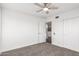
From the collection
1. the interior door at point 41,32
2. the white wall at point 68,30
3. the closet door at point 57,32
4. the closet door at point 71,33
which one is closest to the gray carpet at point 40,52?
the closet door at point 71,33

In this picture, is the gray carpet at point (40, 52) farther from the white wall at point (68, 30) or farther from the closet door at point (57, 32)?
the closet door at point (57, 32)

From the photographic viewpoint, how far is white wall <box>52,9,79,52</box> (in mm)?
3287

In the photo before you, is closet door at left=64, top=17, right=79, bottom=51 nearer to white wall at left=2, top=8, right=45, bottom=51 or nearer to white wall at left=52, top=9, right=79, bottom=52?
white wall at left=52, top=9, right=79, bottom=52

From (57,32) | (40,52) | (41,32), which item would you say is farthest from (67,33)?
(41,32)

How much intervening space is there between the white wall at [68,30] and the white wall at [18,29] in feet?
5.21

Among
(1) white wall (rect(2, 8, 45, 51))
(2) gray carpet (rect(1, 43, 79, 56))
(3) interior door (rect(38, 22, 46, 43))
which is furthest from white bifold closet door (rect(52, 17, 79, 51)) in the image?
(1) white wall (rect(2, 8, 45, 51))

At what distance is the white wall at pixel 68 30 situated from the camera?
3.29m

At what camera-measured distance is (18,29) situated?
3783 millimetres

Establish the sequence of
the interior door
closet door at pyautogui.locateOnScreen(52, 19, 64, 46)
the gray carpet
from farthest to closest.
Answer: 1. the interior door
2. closet door at pyautogui.locateOnScreen(52, 19, 64, 46)
3. the gray carpet

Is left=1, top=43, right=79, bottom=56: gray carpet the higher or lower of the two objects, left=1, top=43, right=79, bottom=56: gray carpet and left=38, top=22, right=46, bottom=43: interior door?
the lower

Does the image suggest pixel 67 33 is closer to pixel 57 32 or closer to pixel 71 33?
pixel 71 33

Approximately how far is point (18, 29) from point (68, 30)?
3211mm

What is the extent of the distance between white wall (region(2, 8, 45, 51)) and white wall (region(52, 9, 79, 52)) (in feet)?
5.21

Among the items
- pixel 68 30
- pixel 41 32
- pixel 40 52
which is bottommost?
pixel 40 52
